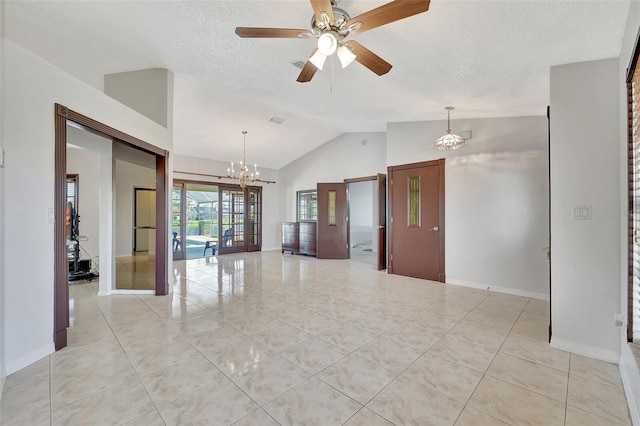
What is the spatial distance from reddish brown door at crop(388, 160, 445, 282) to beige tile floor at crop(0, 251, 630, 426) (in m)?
1.26

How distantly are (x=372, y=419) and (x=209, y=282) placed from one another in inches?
152

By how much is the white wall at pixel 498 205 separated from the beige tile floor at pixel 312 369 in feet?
2.06

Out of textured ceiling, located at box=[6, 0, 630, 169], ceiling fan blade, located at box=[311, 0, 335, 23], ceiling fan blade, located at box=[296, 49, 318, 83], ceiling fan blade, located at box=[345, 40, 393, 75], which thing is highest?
textured ceiling, located at box=[6, 0, 630, 169]

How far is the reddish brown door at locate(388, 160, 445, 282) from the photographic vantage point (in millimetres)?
4680

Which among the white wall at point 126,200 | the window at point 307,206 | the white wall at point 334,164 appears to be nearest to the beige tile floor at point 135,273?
the white wall at point 126,200

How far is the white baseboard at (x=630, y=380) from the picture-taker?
1.51 metres

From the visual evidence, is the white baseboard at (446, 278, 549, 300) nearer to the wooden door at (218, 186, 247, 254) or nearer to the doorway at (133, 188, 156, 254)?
the wooden door at (218, 186, 247, 254)

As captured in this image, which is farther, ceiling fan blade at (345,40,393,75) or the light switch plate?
the light switch plate

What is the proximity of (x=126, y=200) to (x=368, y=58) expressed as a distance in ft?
25.9

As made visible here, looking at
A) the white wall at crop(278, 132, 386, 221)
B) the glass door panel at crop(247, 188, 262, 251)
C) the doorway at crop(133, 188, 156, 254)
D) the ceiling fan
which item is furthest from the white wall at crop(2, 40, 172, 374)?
the doorway at crop(133, 188, 156, 254)

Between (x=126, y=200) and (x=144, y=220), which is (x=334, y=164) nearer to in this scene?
(x=126, y=200)

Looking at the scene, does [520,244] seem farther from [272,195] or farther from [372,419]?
[272,195]

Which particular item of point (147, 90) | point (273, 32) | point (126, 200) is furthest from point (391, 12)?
point (126, 200)

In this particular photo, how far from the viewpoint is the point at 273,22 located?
2373 millimetres
